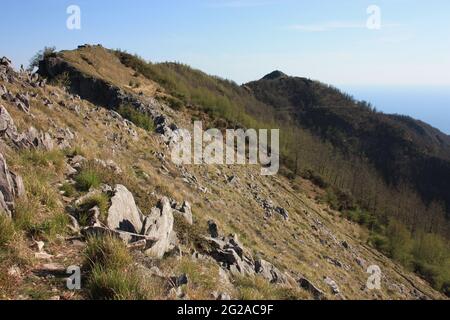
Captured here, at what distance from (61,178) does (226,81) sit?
6056 inches

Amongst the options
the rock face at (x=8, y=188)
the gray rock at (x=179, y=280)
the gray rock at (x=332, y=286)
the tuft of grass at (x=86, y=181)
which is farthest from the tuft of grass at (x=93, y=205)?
the gray rock at (x=332, y=286)

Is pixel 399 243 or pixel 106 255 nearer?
pixel 106 255

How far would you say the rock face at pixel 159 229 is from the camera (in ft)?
26.5

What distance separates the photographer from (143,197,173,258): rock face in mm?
8080

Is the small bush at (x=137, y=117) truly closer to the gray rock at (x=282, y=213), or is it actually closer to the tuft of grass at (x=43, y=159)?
the gray rock at (x=282, y=213)

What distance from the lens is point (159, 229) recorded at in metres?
8.83

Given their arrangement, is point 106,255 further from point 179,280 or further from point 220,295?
point 220,295

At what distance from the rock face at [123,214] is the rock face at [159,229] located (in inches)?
9.2

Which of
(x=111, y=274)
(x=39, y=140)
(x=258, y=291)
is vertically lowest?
(x=258, y=291)

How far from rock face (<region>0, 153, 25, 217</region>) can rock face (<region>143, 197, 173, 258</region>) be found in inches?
99.1

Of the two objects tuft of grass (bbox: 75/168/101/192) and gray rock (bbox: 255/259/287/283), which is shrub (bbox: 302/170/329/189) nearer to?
gray rock (bbox: 255/259/287/283)

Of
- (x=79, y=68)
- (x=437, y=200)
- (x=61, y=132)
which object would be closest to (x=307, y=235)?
(x=61, y=132)

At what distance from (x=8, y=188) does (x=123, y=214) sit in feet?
7.89

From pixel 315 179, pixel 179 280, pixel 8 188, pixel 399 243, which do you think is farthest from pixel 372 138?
pixel 8 188
